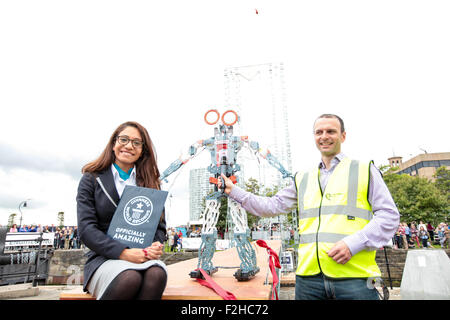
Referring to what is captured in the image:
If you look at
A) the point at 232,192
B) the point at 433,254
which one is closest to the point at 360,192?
the point at 433,254

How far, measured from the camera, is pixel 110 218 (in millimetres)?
2225

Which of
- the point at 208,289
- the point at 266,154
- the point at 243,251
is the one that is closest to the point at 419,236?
the point at 266,154

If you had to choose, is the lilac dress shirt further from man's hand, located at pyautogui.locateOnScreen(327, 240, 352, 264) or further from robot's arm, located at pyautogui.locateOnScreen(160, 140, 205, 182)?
robot's arm, located at pyautogui.locateOnScreen(160, 140, 205, 182)

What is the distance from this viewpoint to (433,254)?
1.51 metres

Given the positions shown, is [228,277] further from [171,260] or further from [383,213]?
[171,260]

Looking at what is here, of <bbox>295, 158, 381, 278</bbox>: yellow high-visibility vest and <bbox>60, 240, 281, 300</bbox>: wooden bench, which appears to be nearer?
<bbox>295, 158, 381, 278</bbox>: yellow high-visibility vest

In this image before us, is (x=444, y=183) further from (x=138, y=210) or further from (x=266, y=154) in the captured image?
(x=138, y=210)

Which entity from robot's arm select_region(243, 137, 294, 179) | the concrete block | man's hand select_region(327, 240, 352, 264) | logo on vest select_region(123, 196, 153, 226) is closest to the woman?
logo on vest select_region(123, 196, 153, 226)

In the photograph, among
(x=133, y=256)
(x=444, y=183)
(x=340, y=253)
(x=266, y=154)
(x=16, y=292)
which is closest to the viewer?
(x=340, y=253)

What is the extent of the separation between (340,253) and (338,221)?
0.26 meters

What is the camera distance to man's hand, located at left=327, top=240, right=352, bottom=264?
5.88ft

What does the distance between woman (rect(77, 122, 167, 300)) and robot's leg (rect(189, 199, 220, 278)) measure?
4.28 ft

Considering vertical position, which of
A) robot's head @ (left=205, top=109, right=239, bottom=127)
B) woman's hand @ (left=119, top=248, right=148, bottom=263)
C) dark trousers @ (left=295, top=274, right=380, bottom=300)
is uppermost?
robot's head @ (left=205, top=109, right=239, bottom=127)

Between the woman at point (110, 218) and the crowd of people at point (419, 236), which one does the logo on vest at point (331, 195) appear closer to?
the woman at point (110, 218)
